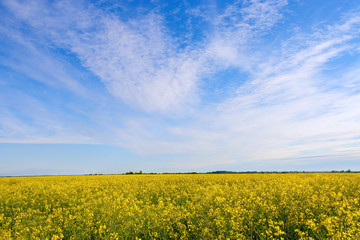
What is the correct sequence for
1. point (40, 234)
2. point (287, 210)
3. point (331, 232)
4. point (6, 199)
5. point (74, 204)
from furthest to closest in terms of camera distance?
point (6, 199) → point (74, 204) → point (287, 210) → point (40, 234) → point (331, 232)

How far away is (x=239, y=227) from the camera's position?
6207 millimetres

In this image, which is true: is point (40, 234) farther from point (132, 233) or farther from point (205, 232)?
point (205, 232)

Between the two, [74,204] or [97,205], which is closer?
[97,205]

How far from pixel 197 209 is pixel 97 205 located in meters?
5.05

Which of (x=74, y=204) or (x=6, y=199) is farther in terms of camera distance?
(x=6, y=199)

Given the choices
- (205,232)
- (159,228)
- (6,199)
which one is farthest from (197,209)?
(6,199)

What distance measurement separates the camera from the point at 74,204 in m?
10.8

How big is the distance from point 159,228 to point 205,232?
1.82 m

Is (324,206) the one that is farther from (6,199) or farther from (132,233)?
(6,199)

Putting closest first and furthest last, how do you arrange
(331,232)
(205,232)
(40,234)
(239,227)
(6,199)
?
(331,232) → (205,232) → (239,227) → (40,234) → (6,199)

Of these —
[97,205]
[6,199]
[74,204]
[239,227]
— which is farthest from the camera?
[6,199]

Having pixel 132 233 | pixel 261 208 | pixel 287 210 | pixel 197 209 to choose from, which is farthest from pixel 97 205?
pixel 287 210

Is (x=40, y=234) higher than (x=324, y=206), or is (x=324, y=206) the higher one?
(x=324, y=206)

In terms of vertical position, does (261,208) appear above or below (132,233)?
above
